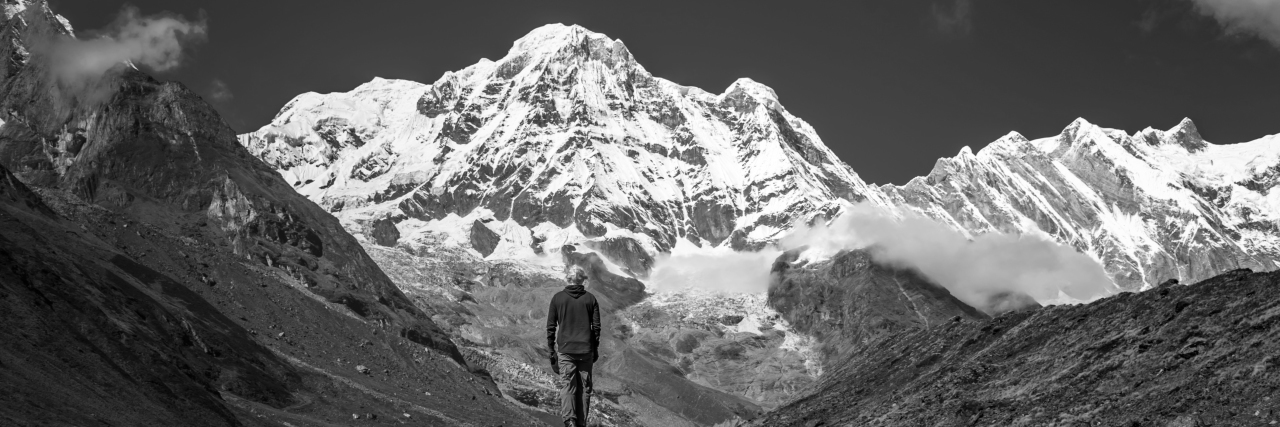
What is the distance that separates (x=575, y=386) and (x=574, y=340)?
42.8 inches

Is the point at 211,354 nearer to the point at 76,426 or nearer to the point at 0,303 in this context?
the point at 0,303

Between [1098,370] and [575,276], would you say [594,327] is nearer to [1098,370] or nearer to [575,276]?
[575,276]

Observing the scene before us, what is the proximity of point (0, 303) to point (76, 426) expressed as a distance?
24.0 metres

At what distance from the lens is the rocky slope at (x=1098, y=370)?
35938 millimetres

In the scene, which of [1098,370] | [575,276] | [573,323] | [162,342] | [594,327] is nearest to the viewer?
[575,276]

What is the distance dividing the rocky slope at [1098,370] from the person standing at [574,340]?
16.0 meters

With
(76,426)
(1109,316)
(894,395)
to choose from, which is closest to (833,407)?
(894,395)

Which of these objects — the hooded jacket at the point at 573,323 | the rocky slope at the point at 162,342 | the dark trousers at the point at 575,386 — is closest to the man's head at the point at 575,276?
the hooded jacket at the point at 573,323

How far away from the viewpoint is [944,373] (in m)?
53.1

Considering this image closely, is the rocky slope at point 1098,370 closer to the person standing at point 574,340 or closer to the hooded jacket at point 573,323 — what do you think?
the person standing at point 574,340

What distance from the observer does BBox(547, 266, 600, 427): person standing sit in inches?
1173

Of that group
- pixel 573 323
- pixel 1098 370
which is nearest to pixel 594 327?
pixel 573 323

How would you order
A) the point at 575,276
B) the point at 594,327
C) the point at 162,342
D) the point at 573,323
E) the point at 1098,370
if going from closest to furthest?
1. the point at 575,276
2. the point at 573,323
3. the point at 594,327
4. the point at 1098,370
5. the point at 162,342

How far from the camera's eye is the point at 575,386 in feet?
98.5
